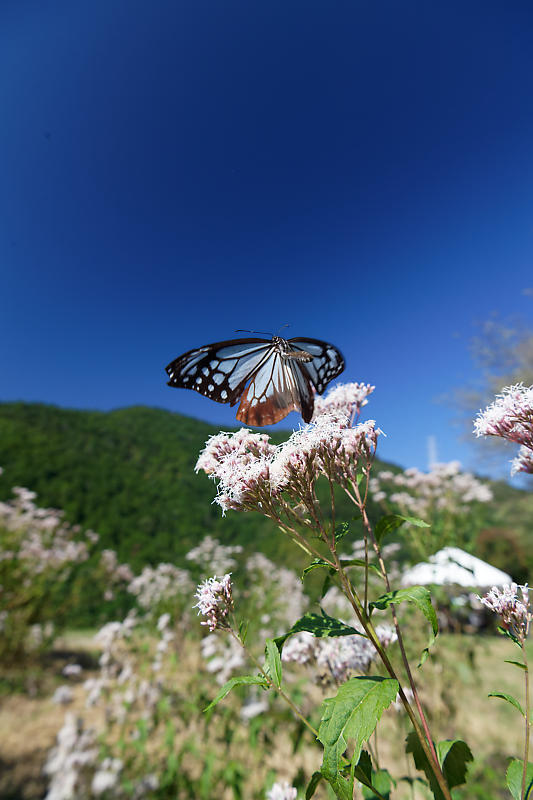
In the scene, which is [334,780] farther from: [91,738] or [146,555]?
[146,555]

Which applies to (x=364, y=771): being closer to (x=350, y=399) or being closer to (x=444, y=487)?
(x=350, y=399)

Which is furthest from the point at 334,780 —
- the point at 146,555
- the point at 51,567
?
the point at 146,555

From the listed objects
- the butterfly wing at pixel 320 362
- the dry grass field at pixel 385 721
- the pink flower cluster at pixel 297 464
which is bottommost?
the dry grass field at pixel 385 721

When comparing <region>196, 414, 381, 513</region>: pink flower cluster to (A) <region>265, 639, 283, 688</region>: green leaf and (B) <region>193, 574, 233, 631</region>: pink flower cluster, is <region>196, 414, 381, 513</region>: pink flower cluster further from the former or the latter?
(A) <region>265, 639, 283, 688</region>: green leaf

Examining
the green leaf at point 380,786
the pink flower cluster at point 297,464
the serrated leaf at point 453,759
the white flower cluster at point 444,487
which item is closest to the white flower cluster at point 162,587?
the white flower cluster at point 444,487

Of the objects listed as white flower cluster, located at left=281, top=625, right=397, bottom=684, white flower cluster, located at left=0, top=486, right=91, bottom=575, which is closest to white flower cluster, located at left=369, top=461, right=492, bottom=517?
white flower cluster, located at left=281, top=625, right=397, bottom=684

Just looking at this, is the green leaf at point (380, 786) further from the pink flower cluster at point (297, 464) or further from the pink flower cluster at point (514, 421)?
the pink flower cluster at point (514, 421)

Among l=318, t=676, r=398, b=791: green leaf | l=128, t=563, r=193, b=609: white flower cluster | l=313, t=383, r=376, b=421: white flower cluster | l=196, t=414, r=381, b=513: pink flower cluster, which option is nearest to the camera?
l=318, t=676, r=398, b=791: green leaf

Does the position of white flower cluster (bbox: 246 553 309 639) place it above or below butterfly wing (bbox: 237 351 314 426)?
below
